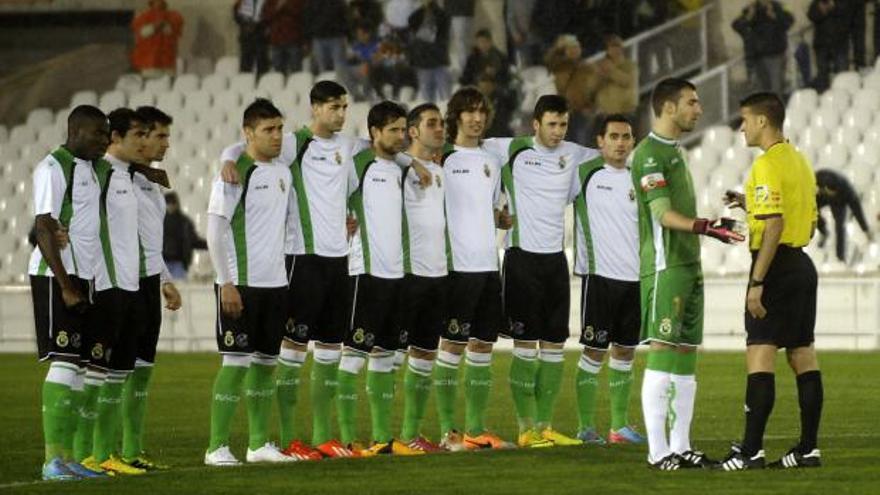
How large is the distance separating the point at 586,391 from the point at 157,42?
19.2 metres

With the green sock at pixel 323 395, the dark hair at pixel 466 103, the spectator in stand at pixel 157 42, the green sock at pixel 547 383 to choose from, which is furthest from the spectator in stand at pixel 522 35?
the green sock at pixel 323 395

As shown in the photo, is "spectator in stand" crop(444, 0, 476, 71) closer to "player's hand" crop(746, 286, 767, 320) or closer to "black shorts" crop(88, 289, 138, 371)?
"black shorts" crop(88, 289, 138, 371)

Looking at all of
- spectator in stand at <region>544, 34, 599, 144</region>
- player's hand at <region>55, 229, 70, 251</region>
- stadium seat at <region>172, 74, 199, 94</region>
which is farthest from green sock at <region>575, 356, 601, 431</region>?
Answer: stadium seat at <region>172, 74, 199, 94</region>

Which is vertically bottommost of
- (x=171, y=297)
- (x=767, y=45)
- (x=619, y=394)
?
(x=619, y=394)

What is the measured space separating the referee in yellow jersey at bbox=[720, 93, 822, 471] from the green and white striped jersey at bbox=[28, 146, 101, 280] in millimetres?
3880

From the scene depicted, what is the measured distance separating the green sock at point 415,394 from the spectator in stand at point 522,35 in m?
15.0

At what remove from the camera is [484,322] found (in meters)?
14.4

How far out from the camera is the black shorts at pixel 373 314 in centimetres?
1389

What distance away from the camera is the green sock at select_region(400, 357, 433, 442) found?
1414cm

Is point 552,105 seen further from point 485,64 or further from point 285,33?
point 285,33

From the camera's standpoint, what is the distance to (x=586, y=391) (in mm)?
14828

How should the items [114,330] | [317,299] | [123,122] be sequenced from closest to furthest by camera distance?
1. [114,330]
2. [123,122]
3. [317,299]

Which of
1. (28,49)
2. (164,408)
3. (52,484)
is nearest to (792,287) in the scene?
(52,484)

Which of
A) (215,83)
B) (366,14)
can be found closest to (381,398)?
(366,14)
